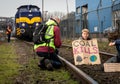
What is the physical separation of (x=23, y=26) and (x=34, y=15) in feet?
4.72

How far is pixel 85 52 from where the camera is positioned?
38.8 feet

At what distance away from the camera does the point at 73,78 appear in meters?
9.12

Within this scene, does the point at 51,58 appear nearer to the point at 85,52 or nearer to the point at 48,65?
the point at 48,65

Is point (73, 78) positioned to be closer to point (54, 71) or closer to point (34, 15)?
point (54, 71)

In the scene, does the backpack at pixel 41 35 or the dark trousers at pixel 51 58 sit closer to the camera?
the backpack at pixel 41 35

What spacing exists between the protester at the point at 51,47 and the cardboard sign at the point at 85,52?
2.54 feet

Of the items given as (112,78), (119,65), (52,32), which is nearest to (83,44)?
(52,32)

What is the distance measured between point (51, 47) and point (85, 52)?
4.29ft

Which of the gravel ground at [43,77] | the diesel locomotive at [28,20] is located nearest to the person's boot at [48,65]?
the gravel ground at [43,77]

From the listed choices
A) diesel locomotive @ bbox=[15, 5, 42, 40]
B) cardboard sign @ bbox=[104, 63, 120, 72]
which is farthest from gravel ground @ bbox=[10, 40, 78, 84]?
diesel locomotive @ bbox=[15, 5, 42, 40]

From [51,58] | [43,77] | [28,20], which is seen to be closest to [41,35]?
[51,58]

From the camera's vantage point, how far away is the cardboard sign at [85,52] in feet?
38.6

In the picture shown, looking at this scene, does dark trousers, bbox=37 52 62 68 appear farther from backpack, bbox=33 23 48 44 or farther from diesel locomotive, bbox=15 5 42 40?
diesel locomotive, bbox=15 5 42 40

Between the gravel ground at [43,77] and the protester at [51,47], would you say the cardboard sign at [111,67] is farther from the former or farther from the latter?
the protester at [51,47]
